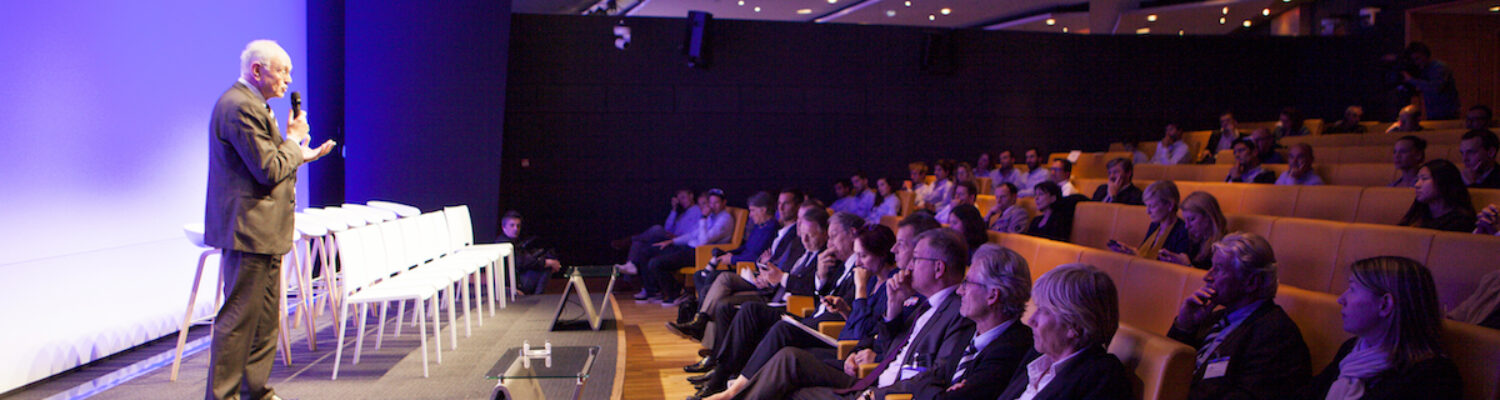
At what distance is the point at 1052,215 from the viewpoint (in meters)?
4.62

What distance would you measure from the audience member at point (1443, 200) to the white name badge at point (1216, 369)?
5.28ft

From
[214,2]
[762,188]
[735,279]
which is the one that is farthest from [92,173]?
[762,188]

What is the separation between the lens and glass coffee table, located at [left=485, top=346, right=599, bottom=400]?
2.64 meters

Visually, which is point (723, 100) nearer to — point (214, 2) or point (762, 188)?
point (762, 188)

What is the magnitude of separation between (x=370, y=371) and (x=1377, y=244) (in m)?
3.75

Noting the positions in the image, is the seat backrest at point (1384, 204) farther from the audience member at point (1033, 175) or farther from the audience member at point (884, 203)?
the audience member at point (884, 203)

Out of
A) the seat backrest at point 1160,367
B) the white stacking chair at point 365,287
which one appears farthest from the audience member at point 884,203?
the seat backrest at point 1160,367

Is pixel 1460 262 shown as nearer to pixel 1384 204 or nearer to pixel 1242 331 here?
pixel 1242 331

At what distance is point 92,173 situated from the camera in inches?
154

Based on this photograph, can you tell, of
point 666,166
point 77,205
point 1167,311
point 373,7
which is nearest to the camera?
point 1167,311

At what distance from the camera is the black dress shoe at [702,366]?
412cm

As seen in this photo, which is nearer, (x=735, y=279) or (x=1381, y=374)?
(x=1381, y=374)

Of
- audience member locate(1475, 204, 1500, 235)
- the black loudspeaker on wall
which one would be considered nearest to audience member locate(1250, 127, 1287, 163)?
audience member locate(1475, 204, 1500, 235)

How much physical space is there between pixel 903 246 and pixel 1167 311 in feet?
3.00
